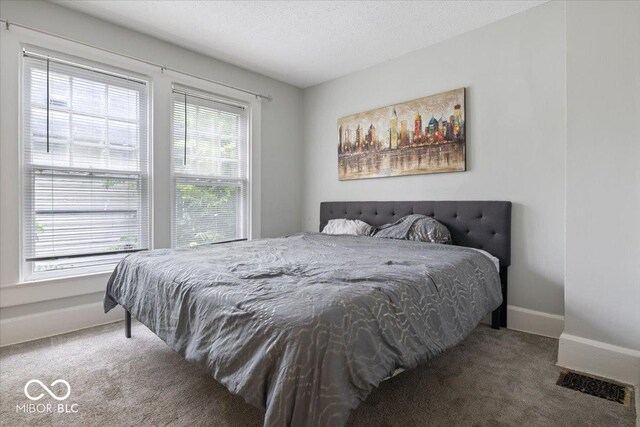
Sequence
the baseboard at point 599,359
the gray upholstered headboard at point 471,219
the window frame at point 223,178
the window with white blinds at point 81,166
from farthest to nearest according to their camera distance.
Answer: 1. the window frame at point 223,178
2. the gray upholstered headboard at point 471,219
3. the window with white blinds at point 81,166
4. the baseboard at point 599,359

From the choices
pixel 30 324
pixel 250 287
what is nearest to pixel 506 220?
pixel 250 287

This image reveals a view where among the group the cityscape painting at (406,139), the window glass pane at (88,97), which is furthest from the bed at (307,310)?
the window glass pane at (88,97)

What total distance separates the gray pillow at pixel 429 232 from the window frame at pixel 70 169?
2.39m

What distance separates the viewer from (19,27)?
233 cm

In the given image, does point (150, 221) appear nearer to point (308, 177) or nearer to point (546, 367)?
point (308, 177)

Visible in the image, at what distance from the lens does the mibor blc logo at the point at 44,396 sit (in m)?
1.55

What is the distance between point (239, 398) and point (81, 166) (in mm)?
2282

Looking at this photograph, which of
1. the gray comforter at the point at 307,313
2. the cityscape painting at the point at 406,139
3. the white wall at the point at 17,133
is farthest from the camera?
the cityscape painting at the point at 406,139

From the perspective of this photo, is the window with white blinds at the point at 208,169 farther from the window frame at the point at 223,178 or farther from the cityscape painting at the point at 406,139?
the cityscape painting at the point at 406,139

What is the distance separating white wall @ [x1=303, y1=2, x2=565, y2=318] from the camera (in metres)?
2.41

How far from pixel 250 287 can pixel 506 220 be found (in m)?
2.14

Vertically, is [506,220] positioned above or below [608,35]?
below

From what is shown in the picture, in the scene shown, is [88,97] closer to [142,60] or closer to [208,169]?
[142,60]

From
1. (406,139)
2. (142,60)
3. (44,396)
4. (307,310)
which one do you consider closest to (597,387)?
(307,310)
